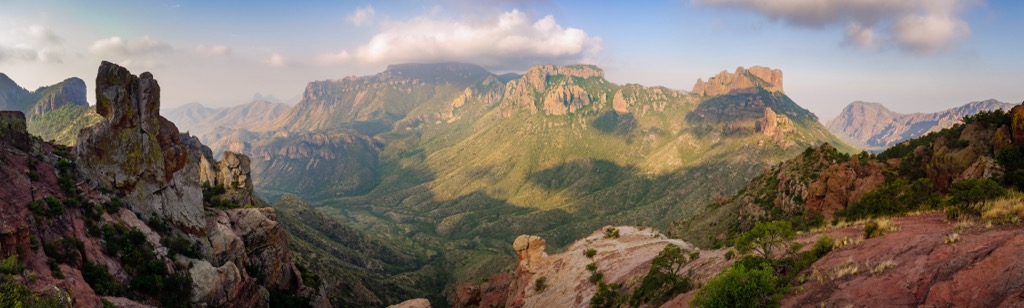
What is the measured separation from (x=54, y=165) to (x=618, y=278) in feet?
187

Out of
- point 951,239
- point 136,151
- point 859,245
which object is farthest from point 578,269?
point 136,151

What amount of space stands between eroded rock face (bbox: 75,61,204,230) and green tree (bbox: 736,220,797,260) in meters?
56.4

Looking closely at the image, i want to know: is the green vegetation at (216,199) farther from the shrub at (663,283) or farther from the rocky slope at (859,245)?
the shrub at (663,283)

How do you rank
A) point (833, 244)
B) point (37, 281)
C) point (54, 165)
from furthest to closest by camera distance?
point (54, 165), point (37, 281), point (833, 244)

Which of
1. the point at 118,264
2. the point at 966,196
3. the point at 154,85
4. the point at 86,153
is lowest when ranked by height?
the point at 118,264

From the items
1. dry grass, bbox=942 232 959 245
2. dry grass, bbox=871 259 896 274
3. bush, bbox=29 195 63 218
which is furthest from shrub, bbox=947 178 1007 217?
bush, bbox=29 195 63 218

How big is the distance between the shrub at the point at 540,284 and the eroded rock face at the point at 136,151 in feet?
135

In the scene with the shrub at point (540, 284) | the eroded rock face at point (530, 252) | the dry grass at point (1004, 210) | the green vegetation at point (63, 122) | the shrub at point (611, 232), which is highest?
the green vegetation at point (63, 122)

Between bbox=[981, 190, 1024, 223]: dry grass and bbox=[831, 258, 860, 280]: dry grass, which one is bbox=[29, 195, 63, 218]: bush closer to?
bbox=[831, 258, 860, 280]: dry grass

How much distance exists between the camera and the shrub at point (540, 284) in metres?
52.0

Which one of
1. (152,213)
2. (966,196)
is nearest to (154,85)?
(152,213)

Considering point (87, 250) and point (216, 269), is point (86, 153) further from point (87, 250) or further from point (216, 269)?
point (216, 269)

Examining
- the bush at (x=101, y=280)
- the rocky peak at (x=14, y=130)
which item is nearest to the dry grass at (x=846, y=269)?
the bush at (x=101, y=280)

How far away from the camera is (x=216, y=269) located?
4341 centimetres
